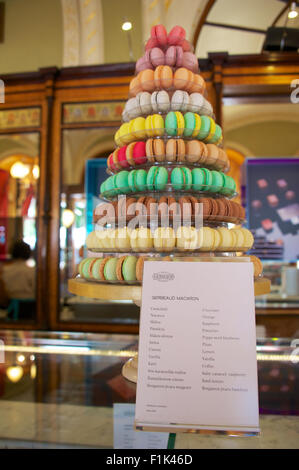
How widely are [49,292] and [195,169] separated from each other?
101 inches

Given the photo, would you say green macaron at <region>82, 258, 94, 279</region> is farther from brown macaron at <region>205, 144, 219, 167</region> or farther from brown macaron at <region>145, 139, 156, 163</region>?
brown macaron at <region>205, 144, 219, 167</region>

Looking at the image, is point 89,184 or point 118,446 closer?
point 118,446

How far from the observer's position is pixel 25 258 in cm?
346

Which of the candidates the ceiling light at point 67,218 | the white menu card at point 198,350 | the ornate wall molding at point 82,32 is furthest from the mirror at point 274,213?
the white menu card at point 198,350

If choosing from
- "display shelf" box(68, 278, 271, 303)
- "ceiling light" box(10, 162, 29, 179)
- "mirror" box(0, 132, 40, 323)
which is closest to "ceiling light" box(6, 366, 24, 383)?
"display shelf" box(68, 278, 271, 303)

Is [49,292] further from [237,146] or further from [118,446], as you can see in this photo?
[237,146]

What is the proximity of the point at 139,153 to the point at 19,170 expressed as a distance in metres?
2.75

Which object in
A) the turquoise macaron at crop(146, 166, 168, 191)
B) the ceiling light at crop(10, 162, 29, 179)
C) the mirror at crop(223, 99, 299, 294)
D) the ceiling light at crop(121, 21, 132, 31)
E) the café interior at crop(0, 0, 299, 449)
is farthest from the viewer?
the ceiling light at crop(121, 21, 132, 31)

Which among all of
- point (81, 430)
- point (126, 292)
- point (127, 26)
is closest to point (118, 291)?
point (126, 292)

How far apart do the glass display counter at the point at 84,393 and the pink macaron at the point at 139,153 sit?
67 cm

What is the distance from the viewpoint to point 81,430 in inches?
24.7

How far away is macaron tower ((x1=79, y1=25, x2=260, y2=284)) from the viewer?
105cm

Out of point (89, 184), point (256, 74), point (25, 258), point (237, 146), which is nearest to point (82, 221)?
point (89, 184)

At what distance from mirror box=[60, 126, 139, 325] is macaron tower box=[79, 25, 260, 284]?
2.05 meters
